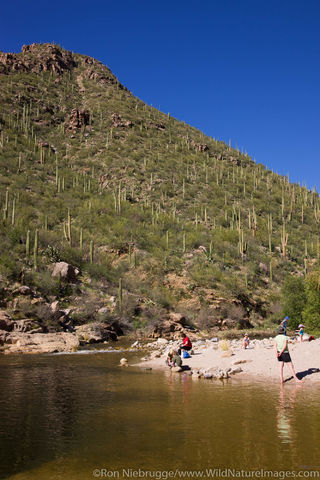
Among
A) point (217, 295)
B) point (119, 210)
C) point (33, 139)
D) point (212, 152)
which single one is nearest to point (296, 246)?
point (217, 295)

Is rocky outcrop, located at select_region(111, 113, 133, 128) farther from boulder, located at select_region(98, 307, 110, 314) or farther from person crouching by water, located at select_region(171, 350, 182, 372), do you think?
person crouching by water, located at select_region(171, 350, 182, 372)

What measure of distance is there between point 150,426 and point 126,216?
35.7 m

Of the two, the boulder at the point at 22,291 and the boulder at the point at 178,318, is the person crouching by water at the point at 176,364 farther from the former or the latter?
the boulder at the point at 178,318

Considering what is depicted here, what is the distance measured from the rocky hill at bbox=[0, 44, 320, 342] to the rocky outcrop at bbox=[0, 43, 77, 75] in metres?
0.26

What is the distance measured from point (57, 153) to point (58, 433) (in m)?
50.2

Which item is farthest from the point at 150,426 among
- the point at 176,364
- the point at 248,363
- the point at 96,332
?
the point at 96,332

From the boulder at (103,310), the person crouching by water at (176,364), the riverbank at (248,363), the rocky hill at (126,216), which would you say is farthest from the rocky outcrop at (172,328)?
the person crouching by water at (176,364)

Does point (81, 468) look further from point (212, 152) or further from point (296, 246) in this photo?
point (212, 152)

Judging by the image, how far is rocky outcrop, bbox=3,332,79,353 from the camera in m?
18.4

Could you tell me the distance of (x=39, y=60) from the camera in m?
70.3

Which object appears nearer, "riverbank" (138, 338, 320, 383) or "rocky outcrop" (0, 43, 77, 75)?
"riverbank" (138, 338, 320, 383)

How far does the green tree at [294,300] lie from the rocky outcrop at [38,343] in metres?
16.1

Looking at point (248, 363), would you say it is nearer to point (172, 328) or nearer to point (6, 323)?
point (6, 323)

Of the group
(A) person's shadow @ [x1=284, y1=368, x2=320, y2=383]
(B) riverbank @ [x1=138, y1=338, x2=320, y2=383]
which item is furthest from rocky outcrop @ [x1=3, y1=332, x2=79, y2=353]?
(A) person's shadow @ [x1=284, y1=368, x2=320, y2=383]
